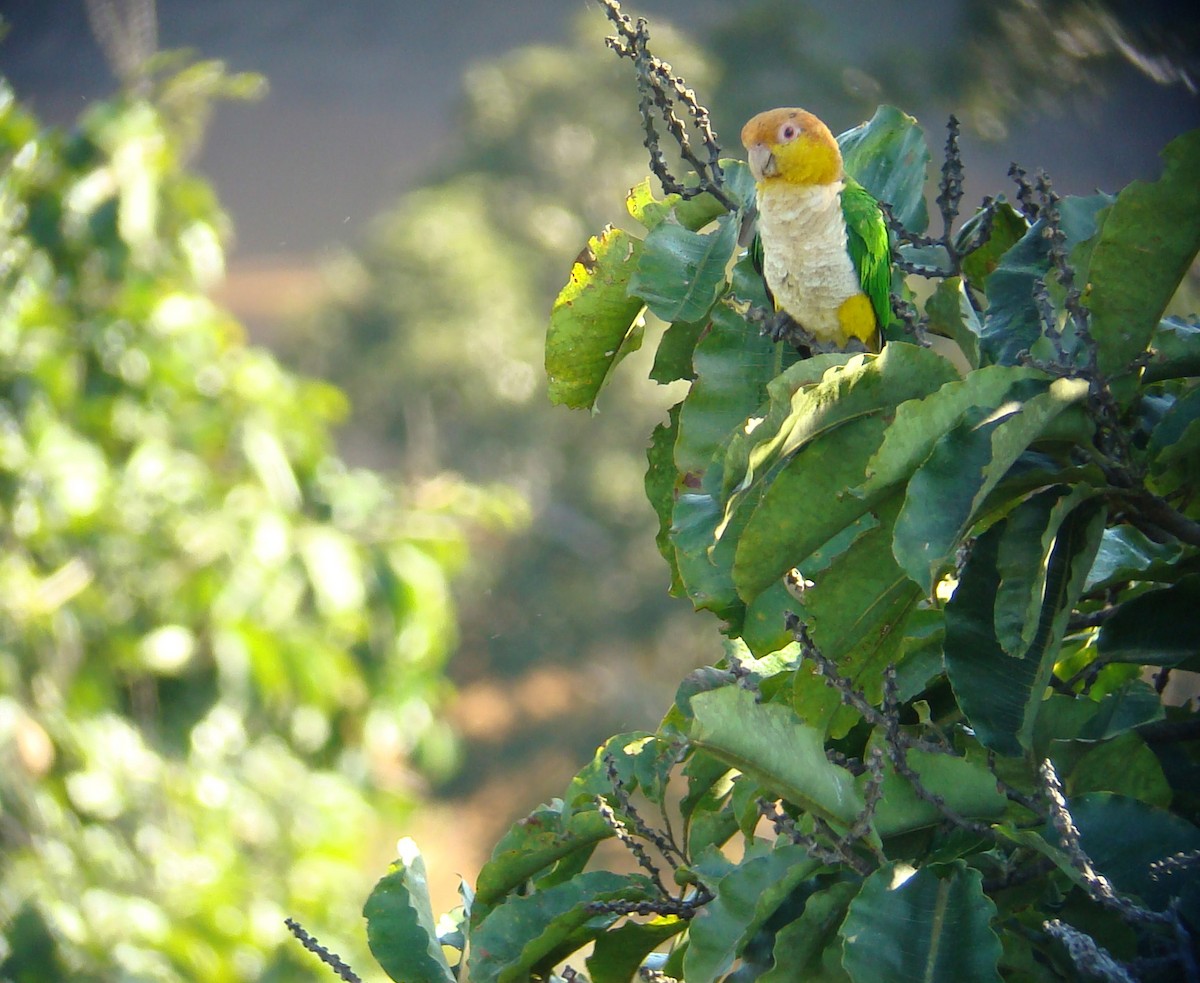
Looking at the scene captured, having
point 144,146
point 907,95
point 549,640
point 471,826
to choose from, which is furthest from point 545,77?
point 144,146

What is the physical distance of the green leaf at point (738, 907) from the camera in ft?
1.84

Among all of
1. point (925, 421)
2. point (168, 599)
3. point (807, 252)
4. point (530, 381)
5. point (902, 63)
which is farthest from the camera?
point (530, 381)

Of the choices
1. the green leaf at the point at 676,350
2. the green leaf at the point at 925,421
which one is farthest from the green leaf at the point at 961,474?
the green leaf at the point at 676,350

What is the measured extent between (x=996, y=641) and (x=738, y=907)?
0.18 meters

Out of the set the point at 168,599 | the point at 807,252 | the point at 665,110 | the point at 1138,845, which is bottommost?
the point at 1138,845

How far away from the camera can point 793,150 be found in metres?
1.11

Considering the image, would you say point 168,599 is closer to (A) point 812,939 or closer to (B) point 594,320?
(B) point 594,320

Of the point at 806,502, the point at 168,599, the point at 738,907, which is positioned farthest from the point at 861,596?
the point at 168,599

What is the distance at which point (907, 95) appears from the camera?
248 inches

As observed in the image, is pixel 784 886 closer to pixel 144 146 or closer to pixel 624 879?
pixel 624 879

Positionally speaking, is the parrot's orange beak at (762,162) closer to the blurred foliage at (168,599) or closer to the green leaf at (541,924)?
the green leaf at (541,924)

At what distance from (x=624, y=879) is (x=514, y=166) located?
7.28 meters

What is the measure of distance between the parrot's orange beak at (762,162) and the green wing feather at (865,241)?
76mm

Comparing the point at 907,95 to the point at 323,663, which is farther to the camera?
the point at 907,95
